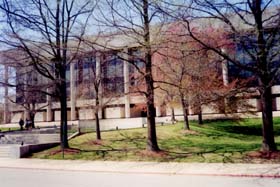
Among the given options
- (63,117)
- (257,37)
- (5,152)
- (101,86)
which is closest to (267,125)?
(257,37)

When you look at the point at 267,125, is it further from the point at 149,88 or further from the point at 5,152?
the point at 5,152

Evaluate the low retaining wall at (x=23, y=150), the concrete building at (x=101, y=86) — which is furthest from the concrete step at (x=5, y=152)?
the concrete building at (x=101, y=86)

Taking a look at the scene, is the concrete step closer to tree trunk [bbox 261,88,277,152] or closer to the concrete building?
the concrete building

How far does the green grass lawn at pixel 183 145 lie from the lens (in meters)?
17.9

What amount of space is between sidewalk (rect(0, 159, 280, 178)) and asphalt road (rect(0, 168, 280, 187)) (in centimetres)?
71

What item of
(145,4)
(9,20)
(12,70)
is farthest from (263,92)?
(12,70)

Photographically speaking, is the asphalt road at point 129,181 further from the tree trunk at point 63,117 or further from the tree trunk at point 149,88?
the tree trunk at point 63,117

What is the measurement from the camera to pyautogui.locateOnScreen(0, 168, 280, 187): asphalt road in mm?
11641

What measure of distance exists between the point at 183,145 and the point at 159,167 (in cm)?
693

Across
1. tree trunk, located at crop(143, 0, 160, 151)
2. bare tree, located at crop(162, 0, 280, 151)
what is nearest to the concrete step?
tree trunk, located at crop(143, 0, 160, 151)

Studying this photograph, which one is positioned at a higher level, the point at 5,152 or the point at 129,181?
the point at 5,152

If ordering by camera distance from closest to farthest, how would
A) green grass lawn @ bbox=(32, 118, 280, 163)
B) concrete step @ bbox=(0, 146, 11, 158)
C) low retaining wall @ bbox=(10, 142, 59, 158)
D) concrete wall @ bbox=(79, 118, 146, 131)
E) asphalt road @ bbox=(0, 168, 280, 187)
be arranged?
asphalt road @ bbox=(0, 168, 280, 187), green grass lawn @ bbox=(32, 118, 280, 163), low retaining wall @ bbox=(10, 142, 59, 158), concrete step @ bbox=(0, 146, 11, 158), concrete wall @ bbox=(79, 118, 146, 131)

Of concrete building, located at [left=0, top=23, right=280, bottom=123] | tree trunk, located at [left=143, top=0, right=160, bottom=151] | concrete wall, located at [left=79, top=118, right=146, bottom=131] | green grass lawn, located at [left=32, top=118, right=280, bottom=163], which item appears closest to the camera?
green grass lawn, located at [left=32, top=118, right=280, bottom=163]

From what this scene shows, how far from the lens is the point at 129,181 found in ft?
41.6
